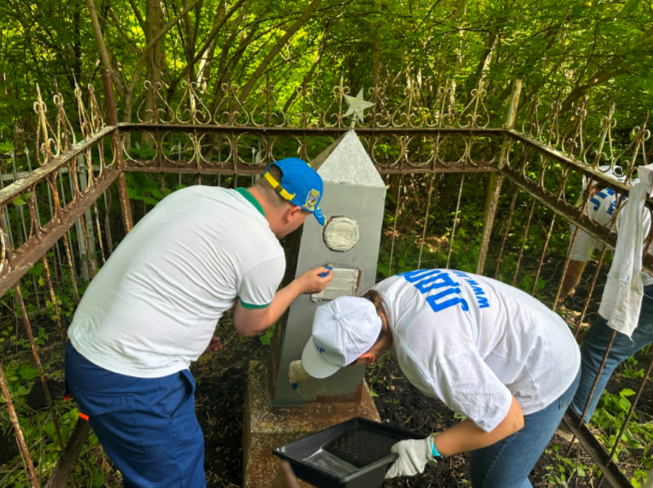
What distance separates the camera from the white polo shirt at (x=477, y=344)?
1528 mm

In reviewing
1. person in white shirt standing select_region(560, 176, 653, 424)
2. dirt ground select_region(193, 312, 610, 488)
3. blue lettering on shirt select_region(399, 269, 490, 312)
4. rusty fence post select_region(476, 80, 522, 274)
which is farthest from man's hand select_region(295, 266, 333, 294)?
rusty fence post select_region(476, 80, 522, 274)

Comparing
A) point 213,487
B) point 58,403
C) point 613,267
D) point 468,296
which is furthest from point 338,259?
point 58,403

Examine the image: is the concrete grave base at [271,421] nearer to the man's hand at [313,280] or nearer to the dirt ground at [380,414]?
the dirt ground at [380,414]

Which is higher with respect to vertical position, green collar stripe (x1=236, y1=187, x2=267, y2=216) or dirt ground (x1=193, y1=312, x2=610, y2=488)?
green collar stripe (x1=236, y1=187, x2=267, y2=216)

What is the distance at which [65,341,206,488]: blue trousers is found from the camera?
5.64ft

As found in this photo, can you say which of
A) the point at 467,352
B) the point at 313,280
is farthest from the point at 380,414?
the point at 467,352

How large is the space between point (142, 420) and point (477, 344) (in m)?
1.33

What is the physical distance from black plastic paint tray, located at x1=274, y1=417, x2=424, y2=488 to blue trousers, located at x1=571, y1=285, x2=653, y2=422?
1.45 m

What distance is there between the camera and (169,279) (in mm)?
1668

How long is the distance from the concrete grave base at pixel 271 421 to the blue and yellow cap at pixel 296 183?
1.41 meters

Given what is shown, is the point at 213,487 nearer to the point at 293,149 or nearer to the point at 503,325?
the point at 503,325

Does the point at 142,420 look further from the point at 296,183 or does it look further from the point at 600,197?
the point at 600,197

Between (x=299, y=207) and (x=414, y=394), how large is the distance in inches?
83.5

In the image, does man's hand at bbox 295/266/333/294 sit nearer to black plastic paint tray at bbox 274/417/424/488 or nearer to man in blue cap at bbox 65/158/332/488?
man in blue cap at bbox 65/158/332/488
